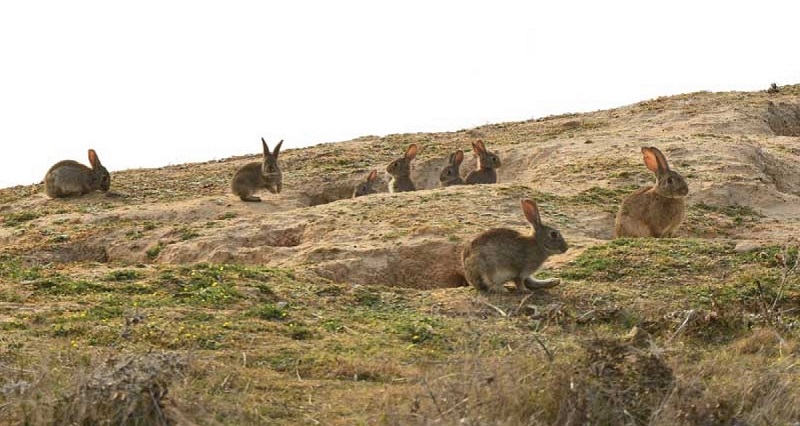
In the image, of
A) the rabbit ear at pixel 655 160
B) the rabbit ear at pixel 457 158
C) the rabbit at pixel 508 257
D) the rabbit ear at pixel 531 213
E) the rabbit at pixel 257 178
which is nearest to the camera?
the rabbit at pixel 508 257

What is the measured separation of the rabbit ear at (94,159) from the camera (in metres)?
17.6

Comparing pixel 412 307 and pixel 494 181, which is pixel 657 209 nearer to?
pixel 412 307

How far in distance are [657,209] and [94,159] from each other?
912 cm

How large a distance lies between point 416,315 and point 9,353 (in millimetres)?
2848

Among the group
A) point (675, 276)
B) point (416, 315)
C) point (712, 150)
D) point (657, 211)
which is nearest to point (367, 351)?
point (416, 315)

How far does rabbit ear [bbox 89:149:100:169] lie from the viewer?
57.7 feet

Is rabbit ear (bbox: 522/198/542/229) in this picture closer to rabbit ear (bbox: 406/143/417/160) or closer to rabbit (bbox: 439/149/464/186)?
rabbit (bbox: 439/149/464/186)

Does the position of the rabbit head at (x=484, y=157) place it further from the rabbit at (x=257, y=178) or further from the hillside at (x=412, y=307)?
the rabbit at (x=257, y=178)

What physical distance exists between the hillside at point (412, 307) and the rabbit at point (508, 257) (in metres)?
0.19

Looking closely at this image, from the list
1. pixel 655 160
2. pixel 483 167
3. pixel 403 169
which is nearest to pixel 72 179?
pixel 403 169

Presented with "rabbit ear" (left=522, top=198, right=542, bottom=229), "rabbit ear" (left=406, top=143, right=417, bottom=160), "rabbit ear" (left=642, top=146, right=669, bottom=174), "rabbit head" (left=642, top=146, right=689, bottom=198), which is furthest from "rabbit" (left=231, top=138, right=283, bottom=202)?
"rabbit ear" (left=522, top=198, right=542, bottom=229)

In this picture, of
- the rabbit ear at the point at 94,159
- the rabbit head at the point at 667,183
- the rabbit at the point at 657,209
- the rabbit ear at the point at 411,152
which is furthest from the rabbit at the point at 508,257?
the rabbit ear at the point at 94,159

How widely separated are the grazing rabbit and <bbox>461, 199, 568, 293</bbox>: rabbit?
934cm

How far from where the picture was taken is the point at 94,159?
1761 centimetres
